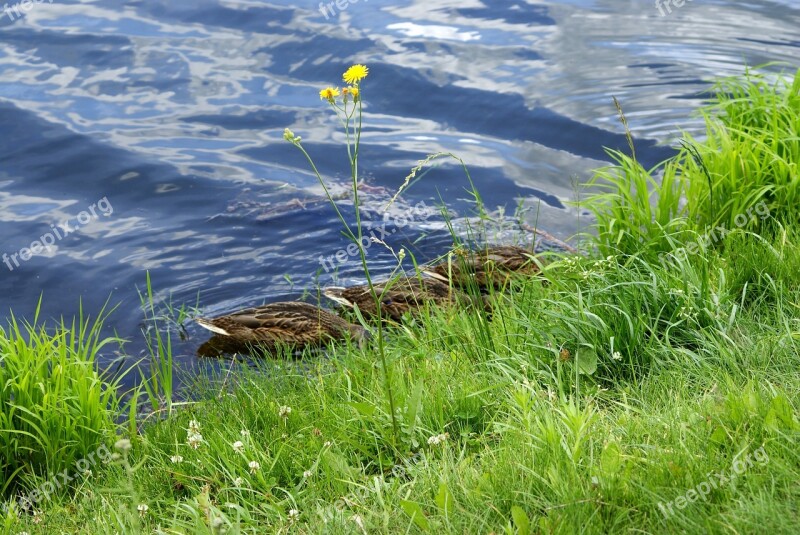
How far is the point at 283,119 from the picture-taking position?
9.59 meters

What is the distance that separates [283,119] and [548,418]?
687 centimetres

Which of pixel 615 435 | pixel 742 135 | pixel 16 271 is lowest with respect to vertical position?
pixel 16 271

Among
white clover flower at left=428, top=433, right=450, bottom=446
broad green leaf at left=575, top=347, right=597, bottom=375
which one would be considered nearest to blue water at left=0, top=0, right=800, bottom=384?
broad green leaf at left=575, top=347, right=597, bottom=375

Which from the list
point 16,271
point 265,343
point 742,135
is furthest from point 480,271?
point 16,271

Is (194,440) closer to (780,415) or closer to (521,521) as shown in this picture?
(521,521)

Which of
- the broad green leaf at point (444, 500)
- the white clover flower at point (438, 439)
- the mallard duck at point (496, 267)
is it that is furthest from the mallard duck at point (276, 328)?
the broad green leaf at point (444, 500)

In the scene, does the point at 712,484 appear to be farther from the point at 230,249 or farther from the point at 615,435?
the point at 230,249

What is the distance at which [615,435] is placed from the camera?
3.42 m

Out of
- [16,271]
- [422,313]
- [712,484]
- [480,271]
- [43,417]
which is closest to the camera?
[712,484]

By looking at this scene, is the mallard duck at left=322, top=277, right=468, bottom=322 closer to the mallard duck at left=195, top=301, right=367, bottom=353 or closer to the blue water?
the mallard duck at left=195, top=301, right=367, bottom=353

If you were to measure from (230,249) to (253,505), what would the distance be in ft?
13.7

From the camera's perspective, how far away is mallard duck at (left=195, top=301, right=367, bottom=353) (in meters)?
5.60

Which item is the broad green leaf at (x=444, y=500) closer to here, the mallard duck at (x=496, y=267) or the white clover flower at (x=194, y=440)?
the white clover flower at (x=194, y=440)

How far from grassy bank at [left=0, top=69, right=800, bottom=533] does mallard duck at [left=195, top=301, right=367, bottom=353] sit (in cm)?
49
